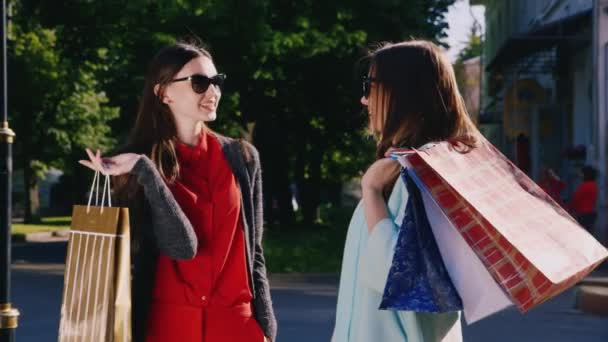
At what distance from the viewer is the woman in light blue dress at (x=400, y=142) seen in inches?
129

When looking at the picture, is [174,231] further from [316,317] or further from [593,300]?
[593,300]

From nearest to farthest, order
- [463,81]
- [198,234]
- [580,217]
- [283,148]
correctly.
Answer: [198,234], [580,217], [283,148], [463,81]

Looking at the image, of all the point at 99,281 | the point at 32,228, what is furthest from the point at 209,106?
the point at 32,228

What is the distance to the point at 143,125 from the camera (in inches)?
168

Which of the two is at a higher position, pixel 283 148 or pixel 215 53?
pixel 215 53

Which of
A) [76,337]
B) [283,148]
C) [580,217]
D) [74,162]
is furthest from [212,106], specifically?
[74,162]

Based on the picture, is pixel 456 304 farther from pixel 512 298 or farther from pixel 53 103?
pixel 53 103

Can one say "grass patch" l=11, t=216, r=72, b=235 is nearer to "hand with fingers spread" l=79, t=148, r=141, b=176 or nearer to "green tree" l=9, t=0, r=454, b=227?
"green tree" l=9, t=0, r=454, b=227

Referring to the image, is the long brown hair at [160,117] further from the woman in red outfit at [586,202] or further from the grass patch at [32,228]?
the grass patch at [32,228]

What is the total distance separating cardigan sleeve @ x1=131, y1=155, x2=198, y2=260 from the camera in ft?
12.9

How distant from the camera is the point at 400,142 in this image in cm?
332

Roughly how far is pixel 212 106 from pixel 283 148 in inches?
1100

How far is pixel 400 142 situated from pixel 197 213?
1038 mm

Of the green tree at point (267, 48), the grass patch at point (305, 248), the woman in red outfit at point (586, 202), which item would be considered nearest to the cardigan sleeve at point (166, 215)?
the grass patch at point (305, 248)
